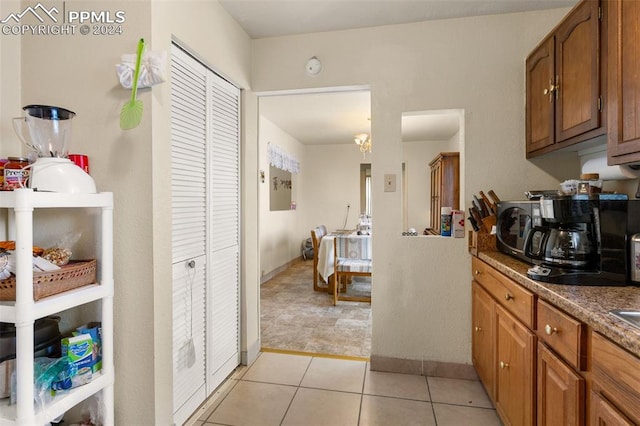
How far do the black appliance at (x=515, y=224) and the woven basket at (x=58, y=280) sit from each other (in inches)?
77.6

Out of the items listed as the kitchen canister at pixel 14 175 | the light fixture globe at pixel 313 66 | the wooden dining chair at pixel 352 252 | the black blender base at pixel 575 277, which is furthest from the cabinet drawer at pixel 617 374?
the wooden dining chair at pixel 352 252

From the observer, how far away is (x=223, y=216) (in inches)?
81.7

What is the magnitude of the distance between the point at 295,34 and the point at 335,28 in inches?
11.4

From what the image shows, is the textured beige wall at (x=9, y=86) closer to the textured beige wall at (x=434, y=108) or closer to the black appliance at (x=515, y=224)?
the textured beige wall at (x=434, y=108)

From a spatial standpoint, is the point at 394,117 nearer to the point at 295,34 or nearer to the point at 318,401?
the point at 295,34

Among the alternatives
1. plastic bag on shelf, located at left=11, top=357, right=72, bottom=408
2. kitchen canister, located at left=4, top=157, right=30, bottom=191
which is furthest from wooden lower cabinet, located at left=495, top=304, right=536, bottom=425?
kitchen canister, located at left=4, top=157, right=30, bottom=191

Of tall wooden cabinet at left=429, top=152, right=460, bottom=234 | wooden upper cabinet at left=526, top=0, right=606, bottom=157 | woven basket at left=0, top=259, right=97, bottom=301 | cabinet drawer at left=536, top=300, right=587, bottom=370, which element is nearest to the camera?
cabinet drawer at left=536, top=300, right=587, bottom=370

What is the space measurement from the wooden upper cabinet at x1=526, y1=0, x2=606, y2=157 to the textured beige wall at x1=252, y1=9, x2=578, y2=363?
153 millimetres

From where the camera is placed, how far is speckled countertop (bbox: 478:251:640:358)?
77cm

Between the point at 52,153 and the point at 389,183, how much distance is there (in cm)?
178

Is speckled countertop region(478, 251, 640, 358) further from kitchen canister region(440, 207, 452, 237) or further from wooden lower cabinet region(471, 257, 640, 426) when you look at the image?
kitchen canister region(440, 207, 452, 237)

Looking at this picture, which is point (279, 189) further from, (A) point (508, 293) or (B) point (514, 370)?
(B) point (514, 370)

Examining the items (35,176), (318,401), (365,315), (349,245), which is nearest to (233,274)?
(318,401)

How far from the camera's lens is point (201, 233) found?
1.83 m
